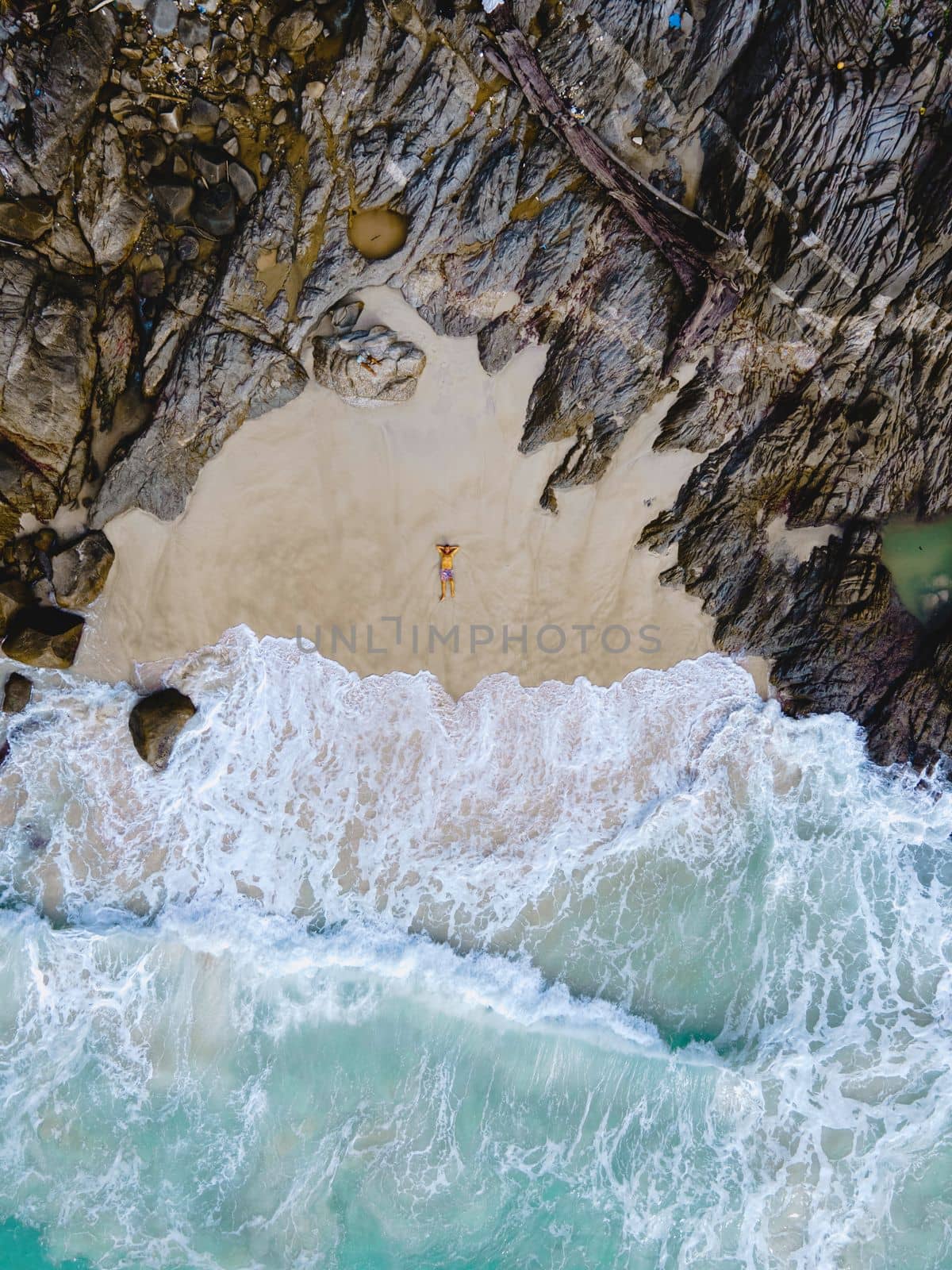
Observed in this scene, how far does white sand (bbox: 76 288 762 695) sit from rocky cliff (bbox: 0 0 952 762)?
0.44 metres

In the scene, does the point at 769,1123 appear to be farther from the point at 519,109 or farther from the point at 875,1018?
the point at 519,109

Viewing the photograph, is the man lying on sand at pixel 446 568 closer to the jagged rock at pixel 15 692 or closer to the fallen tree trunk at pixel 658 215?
the fallen tree trunk at pixel 658 215

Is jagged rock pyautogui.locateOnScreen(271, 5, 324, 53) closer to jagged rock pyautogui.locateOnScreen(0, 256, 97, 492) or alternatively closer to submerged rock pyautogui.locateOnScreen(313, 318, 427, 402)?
submerged rock pyautogui.locateOnScreen(313, 318, 427, 402)

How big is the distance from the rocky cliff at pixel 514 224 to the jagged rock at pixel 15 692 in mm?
2540

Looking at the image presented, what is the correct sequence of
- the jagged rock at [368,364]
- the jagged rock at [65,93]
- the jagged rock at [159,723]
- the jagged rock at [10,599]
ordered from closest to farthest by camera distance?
the jagged rock at [65,93]
the jagged rock at [368,364]
the jagged rock at [10,599]
the jagged rock at [159,723]

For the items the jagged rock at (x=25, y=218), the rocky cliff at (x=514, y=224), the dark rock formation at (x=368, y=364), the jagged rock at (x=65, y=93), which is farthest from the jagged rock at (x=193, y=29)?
the dark rock formation at (x=368, y=364)

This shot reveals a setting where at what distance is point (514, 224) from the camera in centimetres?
1098

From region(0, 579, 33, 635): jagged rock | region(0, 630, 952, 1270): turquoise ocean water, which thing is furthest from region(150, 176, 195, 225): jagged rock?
region(0, 630, 952, 1270): turquoise ocean water

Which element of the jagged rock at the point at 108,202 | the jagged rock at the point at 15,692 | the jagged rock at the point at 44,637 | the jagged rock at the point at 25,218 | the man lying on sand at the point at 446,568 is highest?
the jagged rock at the point at 108,202

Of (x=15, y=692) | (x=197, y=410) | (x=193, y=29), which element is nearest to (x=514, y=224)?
(x=193, y=29)

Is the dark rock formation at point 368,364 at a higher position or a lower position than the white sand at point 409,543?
higher

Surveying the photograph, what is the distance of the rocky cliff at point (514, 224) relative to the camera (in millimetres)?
10430

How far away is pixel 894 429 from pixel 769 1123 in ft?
39.2

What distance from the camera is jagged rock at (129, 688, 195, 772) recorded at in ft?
37.7
